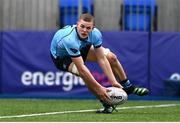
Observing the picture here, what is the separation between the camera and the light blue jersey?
36.5 ft

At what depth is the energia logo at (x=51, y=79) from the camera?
16203mm

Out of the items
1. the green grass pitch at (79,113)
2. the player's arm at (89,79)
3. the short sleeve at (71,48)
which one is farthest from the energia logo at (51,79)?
the player's arm at (89,79)

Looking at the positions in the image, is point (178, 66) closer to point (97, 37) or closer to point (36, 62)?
point (36, 62)

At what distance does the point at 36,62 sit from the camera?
16406 mm

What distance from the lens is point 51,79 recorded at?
16266 mm

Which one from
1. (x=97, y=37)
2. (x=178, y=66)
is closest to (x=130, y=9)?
(x=178, y=66)

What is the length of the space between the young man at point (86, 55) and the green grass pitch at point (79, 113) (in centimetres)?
39

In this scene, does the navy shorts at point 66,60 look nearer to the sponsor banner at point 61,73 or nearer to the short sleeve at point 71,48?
the short sleeve at point 71,48

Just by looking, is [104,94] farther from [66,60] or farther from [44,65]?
[44,65]

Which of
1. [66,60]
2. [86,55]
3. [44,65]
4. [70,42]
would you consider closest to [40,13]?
[44,65]

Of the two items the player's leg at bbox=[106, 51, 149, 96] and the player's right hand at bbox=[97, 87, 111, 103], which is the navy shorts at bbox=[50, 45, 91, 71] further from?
the player's right hand at bbox=[97, 87, 111, 103]

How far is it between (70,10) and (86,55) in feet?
30.7

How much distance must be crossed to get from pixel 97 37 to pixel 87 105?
239 cm

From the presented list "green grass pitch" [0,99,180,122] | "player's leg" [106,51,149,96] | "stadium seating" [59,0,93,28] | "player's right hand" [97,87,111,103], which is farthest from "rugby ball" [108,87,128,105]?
"stadium seating" [59,0,93,28]
